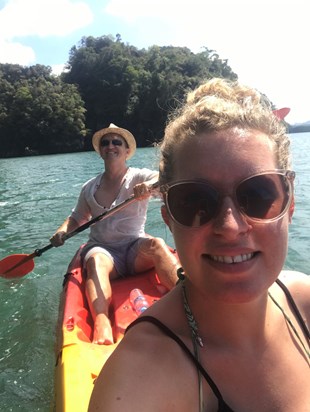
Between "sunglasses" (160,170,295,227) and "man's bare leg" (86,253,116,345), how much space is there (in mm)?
1734

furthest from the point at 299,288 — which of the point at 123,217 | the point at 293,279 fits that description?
the point at 123,217

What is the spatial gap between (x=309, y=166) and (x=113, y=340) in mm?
14559

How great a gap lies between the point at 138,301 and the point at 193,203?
205 cm

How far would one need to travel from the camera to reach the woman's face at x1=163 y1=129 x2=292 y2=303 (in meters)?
1.05

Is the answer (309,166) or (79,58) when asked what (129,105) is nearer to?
(79,58)

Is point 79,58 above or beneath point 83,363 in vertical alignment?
above

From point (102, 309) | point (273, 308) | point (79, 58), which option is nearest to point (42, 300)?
point (102, 309)

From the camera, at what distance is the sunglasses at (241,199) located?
1074 millimetres

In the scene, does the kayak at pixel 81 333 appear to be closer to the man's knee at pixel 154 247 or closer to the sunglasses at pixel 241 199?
the man's knee at pixel 154 247

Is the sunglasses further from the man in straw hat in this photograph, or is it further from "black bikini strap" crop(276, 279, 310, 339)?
the man in straw hat

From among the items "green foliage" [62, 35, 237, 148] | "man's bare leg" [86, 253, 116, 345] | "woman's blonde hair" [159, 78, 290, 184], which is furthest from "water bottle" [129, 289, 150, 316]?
"green foliage" [62, 35, 237, 148]

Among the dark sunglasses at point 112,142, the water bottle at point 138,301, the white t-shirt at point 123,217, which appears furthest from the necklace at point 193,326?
the dark sunglasses at point 112,142

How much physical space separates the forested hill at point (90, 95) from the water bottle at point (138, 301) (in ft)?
120

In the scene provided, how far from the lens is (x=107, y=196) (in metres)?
3.93
